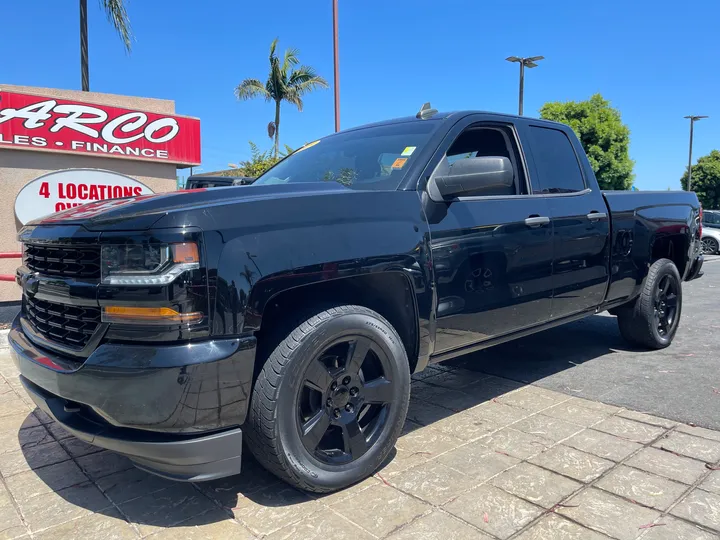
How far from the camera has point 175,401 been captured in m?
2.19

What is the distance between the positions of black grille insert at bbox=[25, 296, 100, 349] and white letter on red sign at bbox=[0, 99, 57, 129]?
5.65 m

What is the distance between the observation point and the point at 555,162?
14.2 ft

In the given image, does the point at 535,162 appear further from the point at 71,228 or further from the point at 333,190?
the point at 71,228

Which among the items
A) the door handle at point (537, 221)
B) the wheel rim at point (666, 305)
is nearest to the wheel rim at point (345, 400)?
the door handle at point (537, 221)

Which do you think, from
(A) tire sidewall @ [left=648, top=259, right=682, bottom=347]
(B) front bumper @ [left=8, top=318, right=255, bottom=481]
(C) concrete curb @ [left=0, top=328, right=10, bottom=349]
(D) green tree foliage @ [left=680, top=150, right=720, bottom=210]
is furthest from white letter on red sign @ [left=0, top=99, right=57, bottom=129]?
(D) green tree foliage @ [left=680, top=150, right=720, bottom=210]

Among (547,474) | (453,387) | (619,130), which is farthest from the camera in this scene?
(619,130)

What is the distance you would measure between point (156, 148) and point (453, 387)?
6.31 meters

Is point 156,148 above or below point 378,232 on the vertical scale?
above

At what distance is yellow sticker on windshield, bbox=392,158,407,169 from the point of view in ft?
10.8

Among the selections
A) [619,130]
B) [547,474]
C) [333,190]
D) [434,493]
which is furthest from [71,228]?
[619,130]

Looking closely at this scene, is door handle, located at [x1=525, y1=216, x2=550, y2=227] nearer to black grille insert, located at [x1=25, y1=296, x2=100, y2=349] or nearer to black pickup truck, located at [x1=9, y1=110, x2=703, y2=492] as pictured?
black pickup truck, located at [x1=9, y1=110, x2=703, y2=492]

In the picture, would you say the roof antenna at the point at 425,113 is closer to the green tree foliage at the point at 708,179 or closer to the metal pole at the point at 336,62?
the metal pole at the point at 336,62

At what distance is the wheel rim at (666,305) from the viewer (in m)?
5.34

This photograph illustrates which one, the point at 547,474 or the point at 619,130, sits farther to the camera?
the point at 619,130
